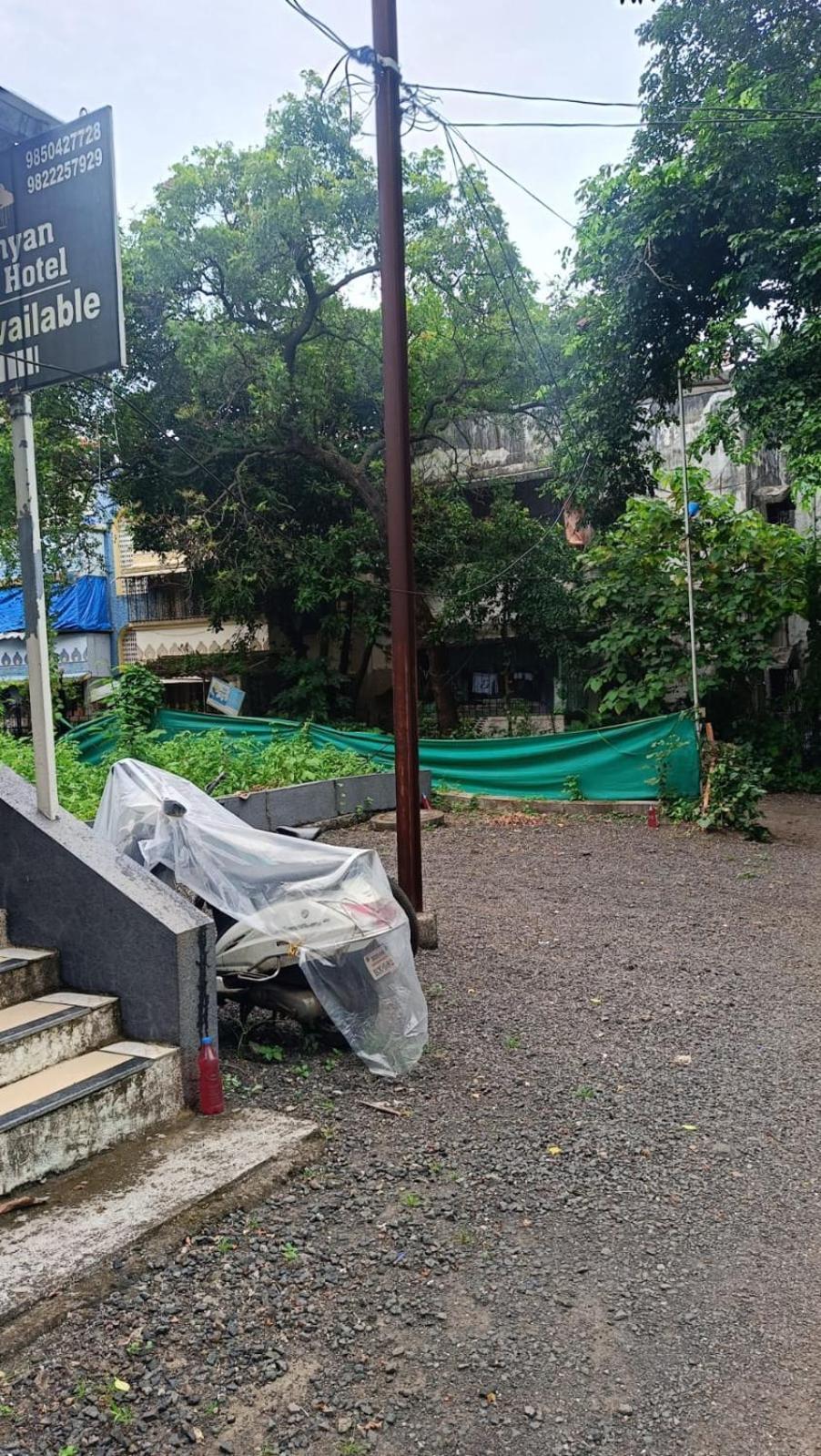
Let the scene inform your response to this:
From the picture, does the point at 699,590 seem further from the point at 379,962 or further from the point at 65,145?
the point at 65,145

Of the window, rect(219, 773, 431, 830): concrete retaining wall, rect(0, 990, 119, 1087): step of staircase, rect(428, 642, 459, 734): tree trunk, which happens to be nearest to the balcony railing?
rect(428, 642, 459, 734): tree trunk

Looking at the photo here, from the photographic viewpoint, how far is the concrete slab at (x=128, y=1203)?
105 inches

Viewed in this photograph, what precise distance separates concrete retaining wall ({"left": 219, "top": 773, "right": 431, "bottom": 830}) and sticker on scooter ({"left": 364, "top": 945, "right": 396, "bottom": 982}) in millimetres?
5424

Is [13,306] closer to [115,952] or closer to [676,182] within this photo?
[115,952]

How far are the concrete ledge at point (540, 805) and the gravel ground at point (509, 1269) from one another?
21.6ft

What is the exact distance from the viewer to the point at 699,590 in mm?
13938

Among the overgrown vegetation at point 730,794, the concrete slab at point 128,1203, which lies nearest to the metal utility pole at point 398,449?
the concrete slab at point 128,1203

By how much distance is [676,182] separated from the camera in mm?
10242

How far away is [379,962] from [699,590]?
1097cm

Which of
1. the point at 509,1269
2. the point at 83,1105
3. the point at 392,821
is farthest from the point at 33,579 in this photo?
the point at 392,821

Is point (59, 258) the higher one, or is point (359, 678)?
point (59, 258)

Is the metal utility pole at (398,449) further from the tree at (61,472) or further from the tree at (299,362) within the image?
the tree at (61,472)

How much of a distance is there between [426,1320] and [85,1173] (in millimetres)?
1311

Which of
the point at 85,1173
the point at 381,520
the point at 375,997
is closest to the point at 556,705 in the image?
the point at 381,520
